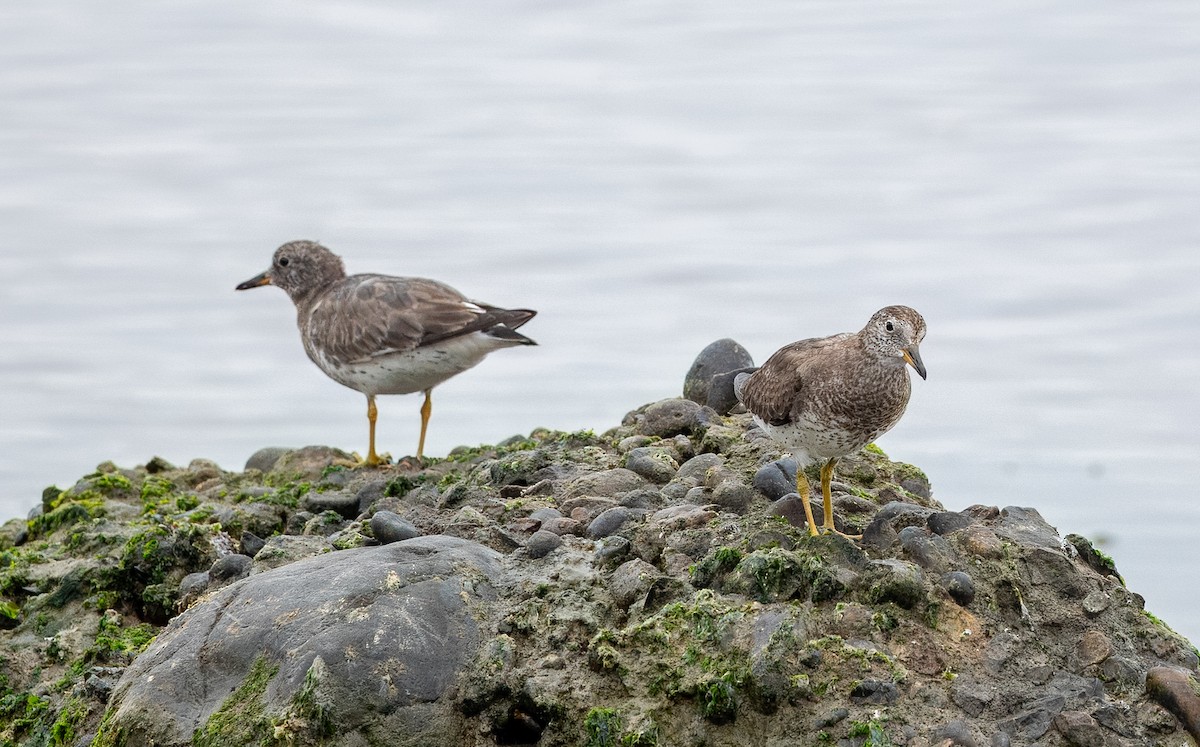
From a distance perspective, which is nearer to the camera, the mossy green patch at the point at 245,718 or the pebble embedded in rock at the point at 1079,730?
the pebble embedded in rock at the point at 1079,730

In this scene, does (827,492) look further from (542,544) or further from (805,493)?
(542,544)

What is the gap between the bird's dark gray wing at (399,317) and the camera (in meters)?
11.9

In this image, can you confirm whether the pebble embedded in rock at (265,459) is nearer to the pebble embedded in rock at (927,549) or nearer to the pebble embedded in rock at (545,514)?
the pebble embedded in rock at (545,514)

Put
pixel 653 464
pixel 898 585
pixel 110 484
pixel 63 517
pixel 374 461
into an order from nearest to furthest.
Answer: pixel 898 585 → pixel 653 464 → pixel 63 517 → pixel 110 484 → pixel 374 461

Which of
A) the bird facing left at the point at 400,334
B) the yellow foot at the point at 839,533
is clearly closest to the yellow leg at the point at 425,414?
the bird facing left at the point at 400,334

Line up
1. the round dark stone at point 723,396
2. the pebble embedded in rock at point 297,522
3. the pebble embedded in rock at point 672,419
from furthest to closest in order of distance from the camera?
1. the round dark stone at point 723,396
2. the pebble embedded in rock at point 672,419
3. the pebble embedded in rock at point 297,522

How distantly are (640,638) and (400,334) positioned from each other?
18.2 ft

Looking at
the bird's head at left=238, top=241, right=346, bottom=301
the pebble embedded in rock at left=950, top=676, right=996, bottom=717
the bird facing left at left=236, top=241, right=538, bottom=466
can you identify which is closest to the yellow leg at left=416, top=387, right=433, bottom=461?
the bird facing left at left=236, top=241, right=538, bottom=466

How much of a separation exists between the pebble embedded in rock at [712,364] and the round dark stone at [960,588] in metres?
3.33

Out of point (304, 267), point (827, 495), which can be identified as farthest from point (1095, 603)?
point (304, 267)

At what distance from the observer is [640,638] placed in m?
7.03

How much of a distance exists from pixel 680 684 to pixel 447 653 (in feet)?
3.63

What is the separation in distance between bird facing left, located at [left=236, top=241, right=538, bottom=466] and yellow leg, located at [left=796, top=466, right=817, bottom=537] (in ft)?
12.9

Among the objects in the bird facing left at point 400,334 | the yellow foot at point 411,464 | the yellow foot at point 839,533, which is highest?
the bird facing left at point 400,334
